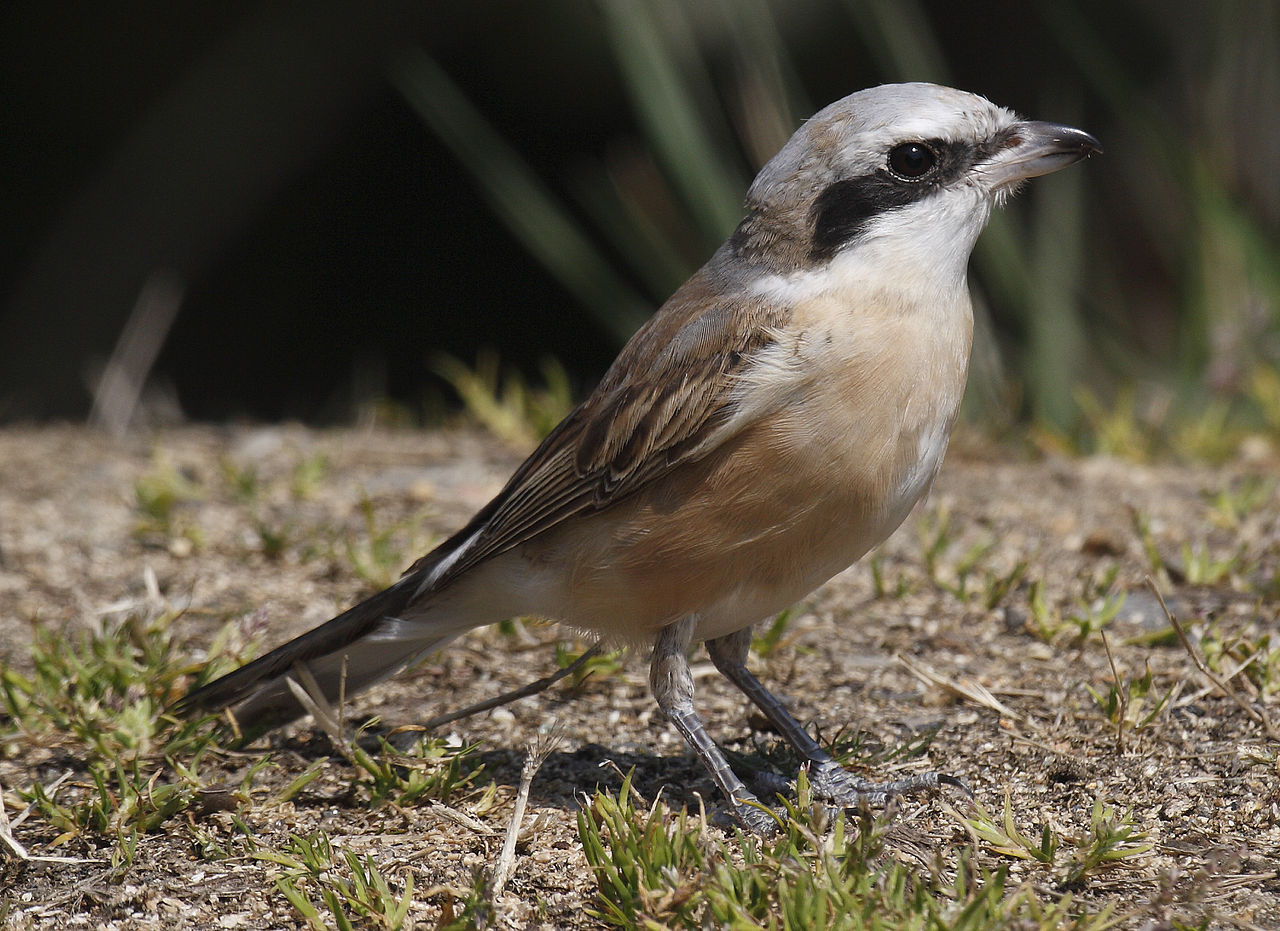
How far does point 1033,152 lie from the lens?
3584 millimetres

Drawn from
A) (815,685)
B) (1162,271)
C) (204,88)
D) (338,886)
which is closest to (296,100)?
(204,88)

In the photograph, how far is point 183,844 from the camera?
3168 millimetres

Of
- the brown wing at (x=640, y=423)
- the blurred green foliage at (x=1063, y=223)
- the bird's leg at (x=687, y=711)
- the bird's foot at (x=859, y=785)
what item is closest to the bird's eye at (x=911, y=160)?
the brown wing at (x=640, y=423)

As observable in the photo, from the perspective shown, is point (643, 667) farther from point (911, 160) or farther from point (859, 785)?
point (911, 160)

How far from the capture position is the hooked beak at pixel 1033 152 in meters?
3.55

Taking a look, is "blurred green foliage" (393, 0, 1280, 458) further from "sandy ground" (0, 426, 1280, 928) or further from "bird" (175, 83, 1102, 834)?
"bird" (175, 83, 1102, 834)

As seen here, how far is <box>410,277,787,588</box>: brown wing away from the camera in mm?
3416

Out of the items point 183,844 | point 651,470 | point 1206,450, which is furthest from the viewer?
point 1206,450

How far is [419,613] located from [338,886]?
970mm

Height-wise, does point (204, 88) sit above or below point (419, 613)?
above

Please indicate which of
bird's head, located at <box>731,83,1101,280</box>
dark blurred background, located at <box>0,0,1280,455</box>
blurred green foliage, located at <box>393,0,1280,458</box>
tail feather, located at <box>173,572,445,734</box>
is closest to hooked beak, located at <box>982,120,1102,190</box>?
bird's head, located at <box>731,83,1101,280</box>

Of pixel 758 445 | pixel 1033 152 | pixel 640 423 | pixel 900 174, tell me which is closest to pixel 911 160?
pixel 900 174

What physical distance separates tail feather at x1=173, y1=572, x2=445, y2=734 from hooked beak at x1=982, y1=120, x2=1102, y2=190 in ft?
6.13

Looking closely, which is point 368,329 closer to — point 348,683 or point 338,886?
point 348,683
